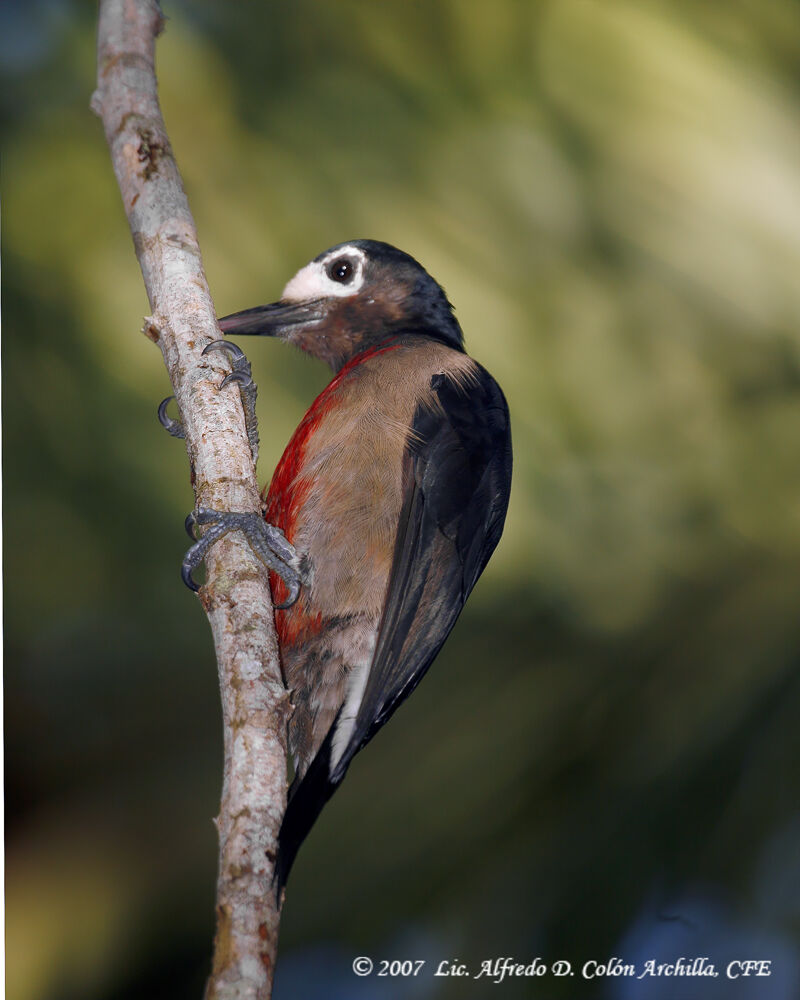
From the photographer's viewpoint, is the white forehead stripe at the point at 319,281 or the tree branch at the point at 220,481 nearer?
the tree branch at the point at 220,481

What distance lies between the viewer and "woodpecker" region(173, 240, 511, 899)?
1569 mm

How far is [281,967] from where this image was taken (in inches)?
64.4

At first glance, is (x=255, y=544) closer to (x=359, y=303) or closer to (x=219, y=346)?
(x=219, y=346)

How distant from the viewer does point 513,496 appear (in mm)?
1888

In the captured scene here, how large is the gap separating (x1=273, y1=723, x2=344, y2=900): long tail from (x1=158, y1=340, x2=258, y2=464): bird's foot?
54cm

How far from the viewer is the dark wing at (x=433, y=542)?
153 centimetres

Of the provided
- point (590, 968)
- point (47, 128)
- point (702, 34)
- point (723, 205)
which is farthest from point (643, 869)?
point (47, 128)

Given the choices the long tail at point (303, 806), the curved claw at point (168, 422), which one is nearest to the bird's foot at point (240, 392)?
the curved claw at point (168, 422)

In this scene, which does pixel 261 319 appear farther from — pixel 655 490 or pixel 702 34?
pixel 702 34

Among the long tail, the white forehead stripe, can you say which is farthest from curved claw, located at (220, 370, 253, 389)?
the long tail

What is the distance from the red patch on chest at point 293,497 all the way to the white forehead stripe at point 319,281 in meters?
0.29

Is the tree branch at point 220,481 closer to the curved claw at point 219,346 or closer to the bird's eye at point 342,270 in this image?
the curved claw at point 219,346

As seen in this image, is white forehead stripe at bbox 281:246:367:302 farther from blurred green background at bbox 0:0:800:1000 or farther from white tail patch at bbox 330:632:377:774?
white tail patch at bbox 330:632:377:774

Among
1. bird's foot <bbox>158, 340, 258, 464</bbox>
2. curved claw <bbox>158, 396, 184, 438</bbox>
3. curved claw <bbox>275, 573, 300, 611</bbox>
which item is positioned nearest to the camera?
bird's foot <bbox>158, 340, 258, 464</bbox>
